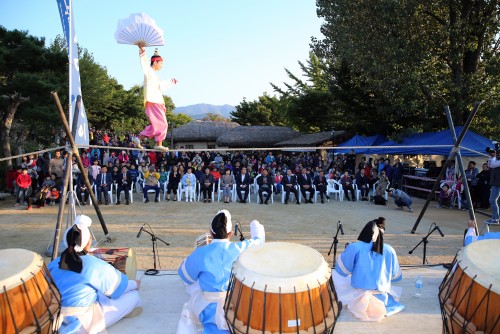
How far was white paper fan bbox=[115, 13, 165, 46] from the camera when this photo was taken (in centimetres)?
431

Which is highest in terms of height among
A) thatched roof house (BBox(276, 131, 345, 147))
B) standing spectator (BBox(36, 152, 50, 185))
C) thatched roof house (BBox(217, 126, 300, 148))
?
thatched roof house (BBox(217, 126, 300, 148))

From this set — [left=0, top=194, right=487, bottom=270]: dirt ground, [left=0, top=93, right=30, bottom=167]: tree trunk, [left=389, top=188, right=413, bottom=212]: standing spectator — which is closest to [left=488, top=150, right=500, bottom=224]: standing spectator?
[left=0, top=194, right=487, bottom=270]: dirt ground

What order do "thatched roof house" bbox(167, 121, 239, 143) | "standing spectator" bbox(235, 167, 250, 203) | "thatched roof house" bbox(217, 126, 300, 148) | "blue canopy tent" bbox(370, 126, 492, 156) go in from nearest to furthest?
1. "blue canopy tent" bbox(370, 126, 492, 156)
2. "standing spectator" bbox(235, 167, 250, 203)
3. "thatched roof house" bbox(217, 126, 300, 148)
4. "thatched roof house" bbox(167, 121, 239, 143)

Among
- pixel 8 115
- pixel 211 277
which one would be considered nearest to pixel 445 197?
pixel 211 277

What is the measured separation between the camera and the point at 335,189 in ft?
41.5

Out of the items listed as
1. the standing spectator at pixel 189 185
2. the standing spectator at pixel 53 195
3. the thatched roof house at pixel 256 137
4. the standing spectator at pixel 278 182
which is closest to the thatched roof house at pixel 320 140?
the thatched roof house at pixel 256 137

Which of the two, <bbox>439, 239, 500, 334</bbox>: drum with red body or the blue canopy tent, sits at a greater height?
the blue canopy tent

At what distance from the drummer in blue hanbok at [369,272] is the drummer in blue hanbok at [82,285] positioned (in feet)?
7.32

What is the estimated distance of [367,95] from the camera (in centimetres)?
1775

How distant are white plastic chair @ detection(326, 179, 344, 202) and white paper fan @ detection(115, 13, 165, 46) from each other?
9.00 meters

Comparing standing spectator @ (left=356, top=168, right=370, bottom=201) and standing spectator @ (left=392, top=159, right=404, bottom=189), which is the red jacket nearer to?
standing spectator @ (left=356, top=168, right=370, bottom=201)

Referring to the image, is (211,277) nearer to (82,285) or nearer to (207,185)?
(82,285)

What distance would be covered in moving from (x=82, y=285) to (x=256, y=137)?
954 inches

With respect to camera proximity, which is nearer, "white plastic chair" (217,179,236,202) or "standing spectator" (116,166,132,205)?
"standing spectator" (116,166,132,205)
